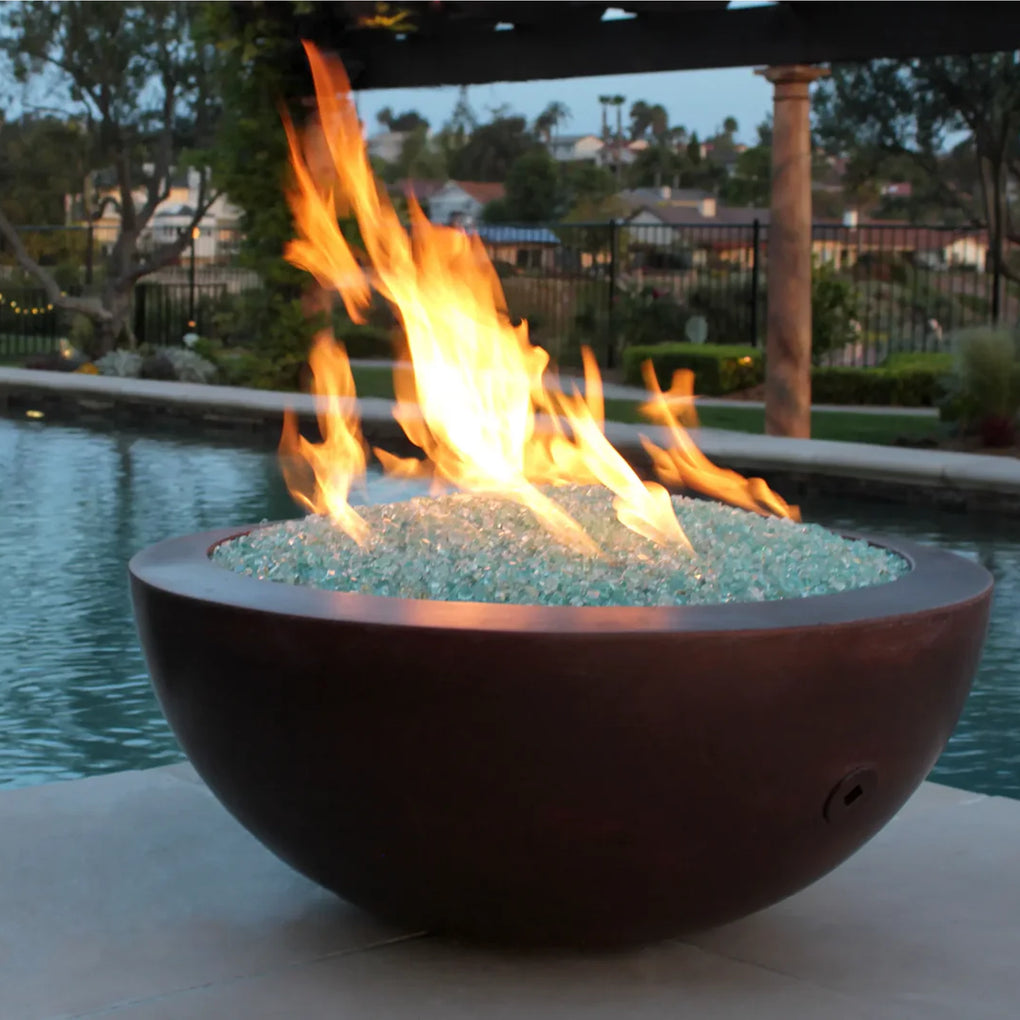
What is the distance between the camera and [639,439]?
9.76 metres

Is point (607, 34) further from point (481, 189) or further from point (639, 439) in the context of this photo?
point (481, 189)

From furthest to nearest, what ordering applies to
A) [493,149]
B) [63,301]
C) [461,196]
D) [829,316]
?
[461,196] → [493,149] → [63,301] → [829,316]

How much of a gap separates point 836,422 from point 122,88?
10.5 metres

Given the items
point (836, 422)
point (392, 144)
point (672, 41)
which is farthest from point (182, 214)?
point (392, 144)

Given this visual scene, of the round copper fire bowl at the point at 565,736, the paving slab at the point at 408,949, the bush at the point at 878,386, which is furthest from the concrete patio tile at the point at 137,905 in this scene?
the bush at the point at 878,386

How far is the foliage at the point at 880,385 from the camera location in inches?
595

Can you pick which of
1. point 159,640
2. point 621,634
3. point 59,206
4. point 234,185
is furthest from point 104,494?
point 59,206

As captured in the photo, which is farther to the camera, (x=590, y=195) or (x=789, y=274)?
(x=590, y=195)

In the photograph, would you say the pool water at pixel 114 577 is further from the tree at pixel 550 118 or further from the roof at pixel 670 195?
the roof at pixel 670 195

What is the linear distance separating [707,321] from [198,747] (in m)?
17.5

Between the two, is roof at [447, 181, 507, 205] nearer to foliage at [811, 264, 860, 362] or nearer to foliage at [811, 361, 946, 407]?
foliage at [811, 264, 860, 362]

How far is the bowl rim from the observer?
2.49 metres

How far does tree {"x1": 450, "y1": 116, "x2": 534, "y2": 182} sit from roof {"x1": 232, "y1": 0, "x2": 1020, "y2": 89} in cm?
6024

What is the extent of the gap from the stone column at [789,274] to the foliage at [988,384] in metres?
1.06
